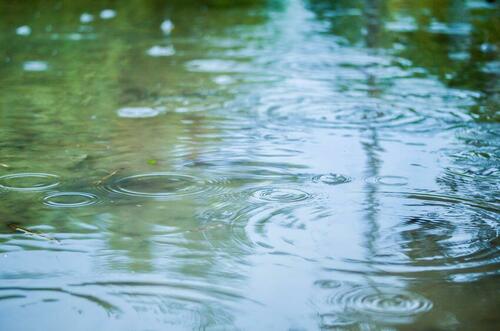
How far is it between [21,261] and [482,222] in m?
1.26

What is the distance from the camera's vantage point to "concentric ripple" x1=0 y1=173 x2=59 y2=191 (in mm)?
2596

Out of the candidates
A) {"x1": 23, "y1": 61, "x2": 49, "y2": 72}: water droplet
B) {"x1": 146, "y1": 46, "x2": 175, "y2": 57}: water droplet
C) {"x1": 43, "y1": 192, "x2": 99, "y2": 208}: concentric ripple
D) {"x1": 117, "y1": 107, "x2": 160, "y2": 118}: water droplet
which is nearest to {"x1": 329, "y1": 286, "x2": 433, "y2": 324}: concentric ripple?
{"x1": 43, "y1": 192, "x2": 99, "y2": 208}: concentric ripple

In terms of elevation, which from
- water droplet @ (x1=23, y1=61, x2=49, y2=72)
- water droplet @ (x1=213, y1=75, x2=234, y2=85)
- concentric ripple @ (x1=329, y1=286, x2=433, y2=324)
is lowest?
water droplet @ (x1=23, y1=61, x2=49, y2=72)

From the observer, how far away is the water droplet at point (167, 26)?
22.1 ft

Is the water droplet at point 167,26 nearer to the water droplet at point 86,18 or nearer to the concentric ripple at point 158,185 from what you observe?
the water droplet at point 86,18

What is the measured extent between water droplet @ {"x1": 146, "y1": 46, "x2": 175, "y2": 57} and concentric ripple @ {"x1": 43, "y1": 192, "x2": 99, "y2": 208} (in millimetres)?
3013

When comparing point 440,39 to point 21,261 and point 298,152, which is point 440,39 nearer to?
point 298,152

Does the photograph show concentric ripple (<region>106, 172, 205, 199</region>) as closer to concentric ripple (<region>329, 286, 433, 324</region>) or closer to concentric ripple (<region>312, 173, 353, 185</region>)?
concentric ripple (<region>312, 173, 353, 185</region>)

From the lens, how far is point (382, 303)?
1776 millimetres

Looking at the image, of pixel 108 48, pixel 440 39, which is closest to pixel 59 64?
pixel 108 48

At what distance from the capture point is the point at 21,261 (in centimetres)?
202

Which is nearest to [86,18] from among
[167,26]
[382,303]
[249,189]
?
[167,26]

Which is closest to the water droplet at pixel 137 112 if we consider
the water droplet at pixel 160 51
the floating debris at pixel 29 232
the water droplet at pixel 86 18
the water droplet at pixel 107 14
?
the floating debris at pixel 29 232

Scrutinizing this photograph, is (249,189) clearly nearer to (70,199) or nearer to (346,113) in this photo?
(70,199)
